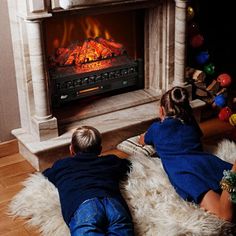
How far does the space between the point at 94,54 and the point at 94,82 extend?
168 mm

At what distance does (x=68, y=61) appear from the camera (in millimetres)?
2920

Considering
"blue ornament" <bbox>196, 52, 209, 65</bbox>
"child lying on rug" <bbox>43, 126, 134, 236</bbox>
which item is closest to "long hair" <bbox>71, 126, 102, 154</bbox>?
"child lying on rug" <bbox>43, 126, 134, 236</bbox>

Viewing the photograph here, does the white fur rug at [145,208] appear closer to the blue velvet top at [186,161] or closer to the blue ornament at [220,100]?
the blue velvet top at [186,161]

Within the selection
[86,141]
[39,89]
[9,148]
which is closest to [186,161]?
[86,141]

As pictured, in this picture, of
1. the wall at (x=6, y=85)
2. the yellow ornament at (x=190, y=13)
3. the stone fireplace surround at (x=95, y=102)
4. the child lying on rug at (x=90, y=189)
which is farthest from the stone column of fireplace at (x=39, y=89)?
the yellow ornament at (x=190, y=13)

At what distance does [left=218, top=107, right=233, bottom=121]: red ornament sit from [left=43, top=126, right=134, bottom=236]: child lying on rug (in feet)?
3.39

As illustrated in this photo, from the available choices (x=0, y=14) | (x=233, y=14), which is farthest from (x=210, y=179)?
(x=233, y=14)

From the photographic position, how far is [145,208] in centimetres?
214

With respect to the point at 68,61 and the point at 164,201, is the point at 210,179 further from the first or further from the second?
the point at 68,61

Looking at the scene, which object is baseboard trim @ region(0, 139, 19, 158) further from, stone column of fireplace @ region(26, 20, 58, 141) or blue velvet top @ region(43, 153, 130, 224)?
blue velvet top @ region(43, 153, 130, 224)

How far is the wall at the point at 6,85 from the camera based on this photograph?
101 inches

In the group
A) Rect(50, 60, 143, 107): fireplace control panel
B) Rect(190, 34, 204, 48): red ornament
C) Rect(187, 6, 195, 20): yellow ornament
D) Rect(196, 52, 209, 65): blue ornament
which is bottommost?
Rect(50, 60, 143, 107): fireplace control panel

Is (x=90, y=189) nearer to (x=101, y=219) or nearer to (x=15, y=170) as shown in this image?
(x=101, y=219)

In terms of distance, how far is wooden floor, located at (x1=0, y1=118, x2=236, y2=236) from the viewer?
216 centimetres
